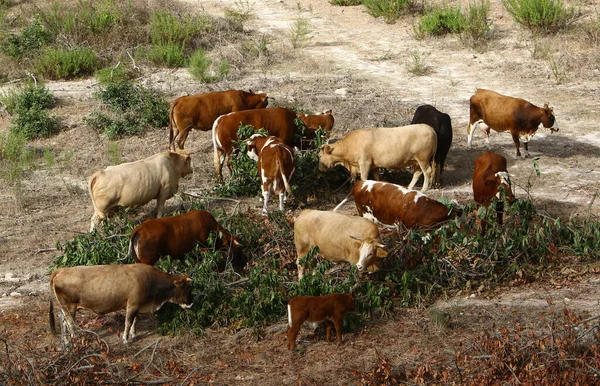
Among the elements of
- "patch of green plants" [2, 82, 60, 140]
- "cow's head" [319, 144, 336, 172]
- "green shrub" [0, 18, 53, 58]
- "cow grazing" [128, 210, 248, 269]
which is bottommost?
"patch of green plants" [2, 82, 60, 140]

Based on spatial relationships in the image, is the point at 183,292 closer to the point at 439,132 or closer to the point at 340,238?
the point at 340,238

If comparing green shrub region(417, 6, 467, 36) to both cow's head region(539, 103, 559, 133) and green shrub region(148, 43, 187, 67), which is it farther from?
cow's head region(539, 103, 559, 133)

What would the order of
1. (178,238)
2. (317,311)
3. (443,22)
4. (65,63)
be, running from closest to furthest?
(317,311) → (178,238) → (65,63) → (443,22)

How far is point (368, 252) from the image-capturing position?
1031 cm

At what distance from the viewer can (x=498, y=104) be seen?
14859 millimetres

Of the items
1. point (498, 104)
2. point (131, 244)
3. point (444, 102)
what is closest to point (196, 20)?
point (444, 102)

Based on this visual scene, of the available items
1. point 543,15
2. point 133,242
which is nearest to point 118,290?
point 133,242

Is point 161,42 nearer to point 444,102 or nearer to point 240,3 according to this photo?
point 240,3

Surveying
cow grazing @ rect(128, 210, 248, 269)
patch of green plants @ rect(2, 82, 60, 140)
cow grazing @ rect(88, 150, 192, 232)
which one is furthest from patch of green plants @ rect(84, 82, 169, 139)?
cow grazing @ rect(128, 210, 248, 269)

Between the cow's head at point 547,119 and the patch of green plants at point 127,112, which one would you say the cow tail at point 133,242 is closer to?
the patch of green plants at point 127,112

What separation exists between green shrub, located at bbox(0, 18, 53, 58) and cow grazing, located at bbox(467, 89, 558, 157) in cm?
953

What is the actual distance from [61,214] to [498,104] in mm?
6601

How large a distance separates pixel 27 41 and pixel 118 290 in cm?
1183

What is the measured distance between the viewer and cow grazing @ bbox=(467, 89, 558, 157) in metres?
14.7
